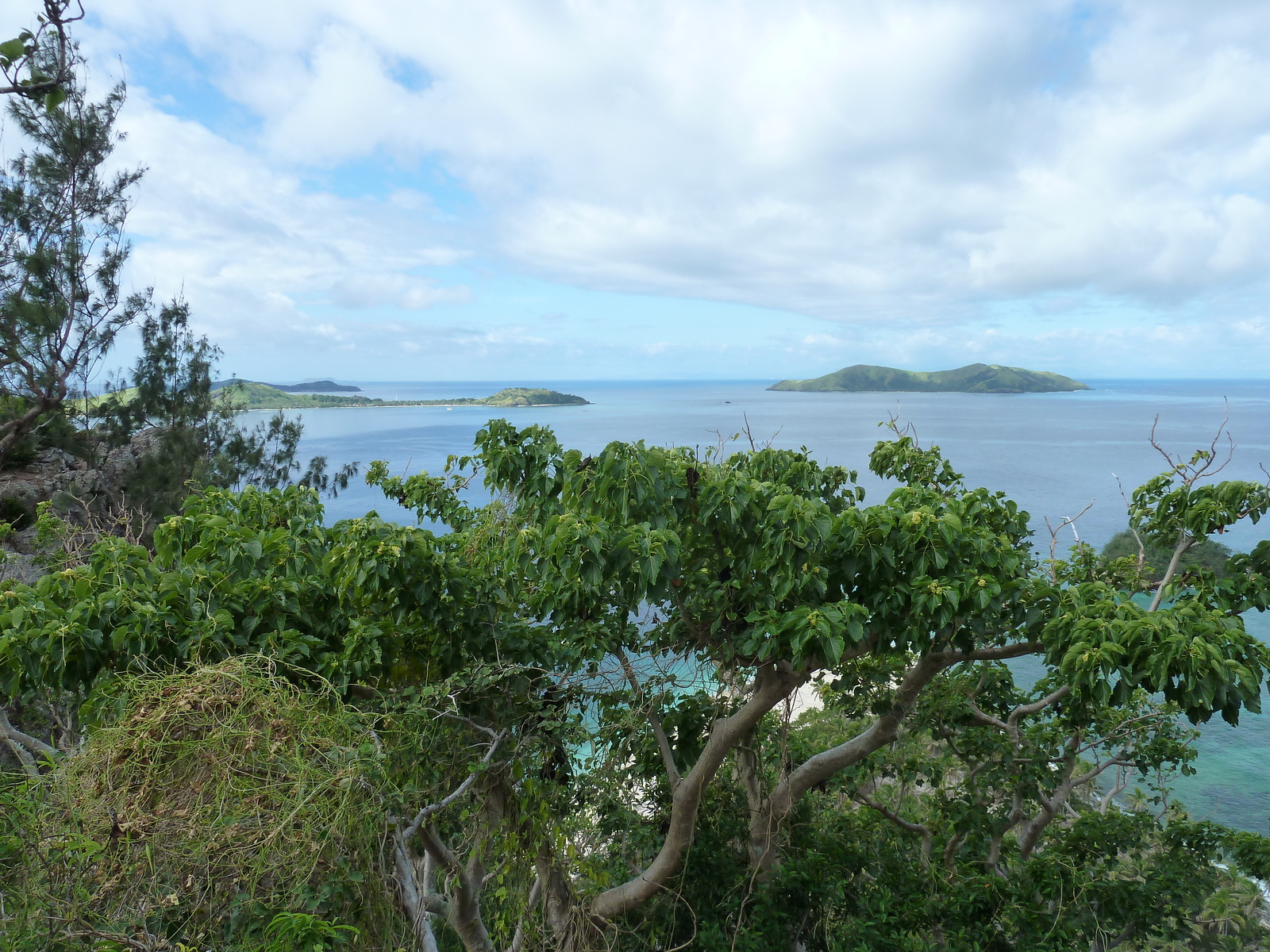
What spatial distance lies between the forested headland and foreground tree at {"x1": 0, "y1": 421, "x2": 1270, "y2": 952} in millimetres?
26

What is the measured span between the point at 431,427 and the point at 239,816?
4527 centimetres

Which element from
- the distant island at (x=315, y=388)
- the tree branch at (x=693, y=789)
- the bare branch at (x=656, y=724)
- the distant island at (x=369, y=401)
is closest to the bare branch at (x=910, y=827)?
the tree branch at (x=693, y=789)

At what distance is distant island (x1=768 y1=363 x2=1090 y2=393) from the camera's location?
8162cm

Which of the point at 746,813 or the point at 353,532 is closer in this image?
the point at 353,532

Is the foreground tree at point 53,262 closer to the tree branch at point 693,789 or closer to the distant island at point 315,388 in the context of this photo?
the tree branch at point 693,789

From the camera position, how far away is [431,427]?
46250mm

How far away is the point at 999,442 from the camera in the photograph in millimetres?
37250

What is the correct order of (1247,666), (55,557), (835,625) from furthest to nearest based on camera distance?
(55,557) → (835,625) → (1247,666)

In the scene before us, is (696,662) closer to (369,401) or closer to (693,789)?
(693,789)

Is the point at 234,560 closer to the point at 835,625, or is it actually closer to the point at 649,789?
the point at 835,625

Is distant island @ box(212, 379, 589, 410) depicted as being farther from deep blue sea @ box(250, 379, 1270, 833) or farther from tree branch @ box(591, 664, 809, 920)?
tree branch @ box(591, 664, 809, 920)

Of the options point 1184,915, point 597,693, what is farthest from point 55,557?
point 1184,915

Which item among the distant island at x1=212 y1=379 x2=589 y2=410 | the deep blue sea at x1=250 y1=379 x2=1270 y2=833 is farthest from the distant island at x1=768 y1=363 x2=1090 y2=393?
the distant island at x1=212 y1=379 x2=589 y2=410

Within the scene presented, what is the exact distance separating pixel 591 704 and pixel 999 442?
3774 cm
